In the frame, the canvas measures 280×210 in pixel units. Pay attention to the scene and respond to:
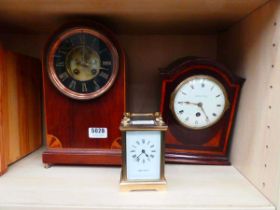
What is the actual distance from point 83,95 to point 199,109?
314 millimetres

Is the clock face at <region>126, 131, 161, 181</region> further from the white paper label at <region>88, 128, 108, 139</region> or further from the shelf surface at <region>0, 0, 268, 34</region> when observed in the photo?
the shelf surface at <region>0, 0, 268, 34</region>

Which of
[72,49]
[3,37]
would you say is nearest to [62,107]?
[72,49]

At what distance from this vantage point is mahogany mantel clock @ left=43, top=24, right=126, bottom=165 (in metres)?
0.65

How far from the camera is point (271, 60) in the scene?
528mm

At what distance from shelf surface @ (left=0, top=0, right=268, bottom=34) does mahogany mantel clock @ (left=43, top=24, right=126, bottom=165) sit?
0.18 ft

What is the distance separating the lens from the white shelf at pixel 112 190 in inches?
19.4

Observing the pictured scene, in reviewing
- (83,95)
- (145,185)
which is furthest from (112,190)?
(83,95)

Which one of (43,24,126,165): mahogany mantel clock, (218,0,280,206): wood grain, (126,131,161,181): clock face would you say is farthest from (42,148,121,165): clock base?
(218,0,280,206): wood grain

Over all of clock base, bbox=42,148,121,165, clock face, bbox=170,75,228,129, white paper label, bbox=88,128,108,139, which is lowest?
clock base, bbox=42,148,121,165

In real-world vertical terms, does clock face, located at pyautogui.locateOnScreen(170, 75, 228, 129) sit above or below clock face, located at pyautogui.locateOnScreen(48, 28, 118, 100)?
below

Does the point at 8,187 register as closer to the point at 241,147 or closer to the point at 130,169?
the point at 130,169

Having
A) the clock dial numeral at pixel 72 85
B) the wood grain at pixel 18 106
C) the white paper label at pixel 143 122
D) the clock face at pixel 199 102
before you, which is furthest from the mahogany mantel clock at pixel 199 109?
the wood grain at pixel 18 106

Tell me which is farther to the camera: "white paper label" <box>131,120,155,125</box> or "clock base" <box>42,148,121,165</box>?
"clock base" <box>42,148,121,165</box>

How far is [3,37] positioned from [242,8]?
0.79 meters
